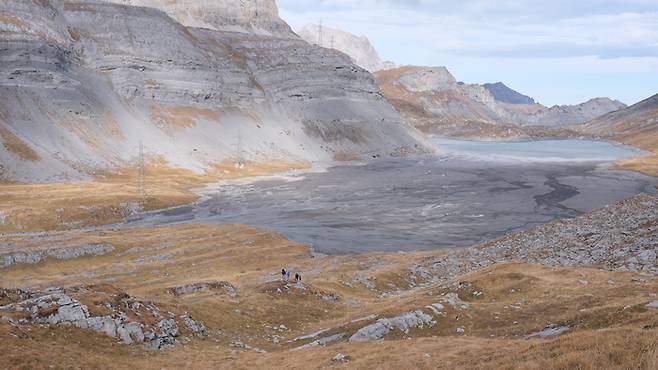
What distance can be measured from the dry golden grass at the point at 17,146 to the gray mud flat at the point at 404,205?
3941 cm

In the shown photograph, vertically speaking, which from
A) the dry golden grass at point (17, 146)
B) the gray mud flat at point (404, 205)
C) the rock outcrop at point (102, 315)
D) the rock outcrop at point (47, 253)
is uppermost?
the dry golden grass at point (17, 146)

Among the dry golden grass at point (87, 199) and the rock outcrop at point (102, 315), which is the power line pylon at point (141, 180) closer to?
the dry golden grass at point (87, 199)

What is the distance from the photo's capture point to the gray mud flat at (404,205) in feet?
302

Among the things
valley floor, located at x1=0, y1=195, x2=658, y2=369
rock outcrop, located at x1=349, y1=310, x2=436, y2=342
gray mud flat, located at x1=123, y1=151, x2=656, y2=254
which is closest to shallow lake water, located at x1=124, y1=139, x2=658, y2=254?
gray mud flat, located at x1=123, y1=151, x2=656, y2=254

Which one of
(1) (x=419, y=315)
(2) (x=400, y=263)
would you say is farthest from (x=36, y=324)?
(2) (x=400, y=263)

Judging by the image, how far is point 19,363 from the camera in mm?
25406

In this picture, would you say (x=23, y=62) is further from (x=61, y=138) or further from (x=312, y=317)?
(x=312, y=317)

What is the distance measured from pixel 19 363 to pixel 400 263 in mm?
48300

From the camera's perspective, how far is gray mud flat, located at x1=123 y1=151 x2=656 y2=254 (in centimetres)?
9200

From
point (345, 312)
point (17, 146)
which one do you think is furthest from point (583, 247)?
point (17, 146)

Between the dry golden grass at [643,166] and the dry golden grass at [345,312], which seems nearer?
the dry golden grass at [345,312]

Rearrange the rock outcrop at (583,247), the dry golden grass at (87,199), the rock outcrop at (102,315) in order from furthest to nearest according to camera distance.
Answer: the dry golden grass at (87,199), the rock outcrop at (583,247), the rock outcrop at (102,315)

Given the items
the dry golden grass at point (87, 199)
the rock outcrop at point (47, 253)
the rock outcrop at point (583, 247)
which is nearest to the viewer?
the rock outcrop at point (583, 247)

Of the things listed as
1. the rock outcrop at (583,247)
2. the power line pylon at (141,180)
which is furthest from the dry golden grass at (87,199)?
the rock outcrop at (583,247)
